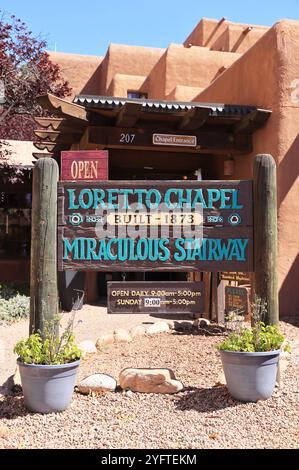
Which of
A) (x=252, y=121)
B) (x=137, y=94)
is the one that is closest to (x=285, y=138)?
(x=252, y=121)

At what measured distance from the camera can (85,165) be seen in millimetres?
5992

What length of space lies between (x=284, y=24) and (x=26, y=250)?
31.1ft

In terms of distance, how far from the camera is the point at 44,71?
445 inches

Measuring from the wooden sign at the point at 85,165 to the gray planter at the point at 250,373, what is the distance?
8.86 ft

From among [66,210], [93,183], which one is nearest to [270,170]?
[93,183]

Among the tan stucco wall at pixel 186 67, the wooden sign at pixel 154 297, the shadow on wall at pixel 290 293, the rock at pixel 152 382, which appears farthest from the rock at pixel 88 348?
the tan stucco wall at pixel 186 67

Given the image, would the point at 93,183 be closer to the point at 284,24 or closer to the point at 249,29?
the point at 284,24

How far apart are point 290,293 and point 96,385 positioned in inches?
204

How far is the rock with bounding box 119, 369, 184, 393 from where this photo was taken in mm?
4633

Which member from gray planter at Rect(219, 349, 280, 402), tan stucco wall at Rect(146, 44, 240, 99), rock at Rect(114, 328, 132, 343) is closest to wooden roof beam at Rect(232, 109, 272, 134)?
rock at Rect(114, 328, 132, 343)

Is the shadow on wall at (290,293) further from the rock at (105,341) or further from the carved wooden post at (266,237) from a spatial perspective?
the carved wooden post at (266,237)

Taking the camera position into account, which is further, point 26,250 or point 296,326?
point 26,250

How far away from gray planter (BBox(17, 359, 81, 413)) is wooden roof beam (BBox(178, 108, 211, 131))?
18.9 feet

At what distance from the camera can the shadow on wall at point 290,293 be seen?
340 inches
